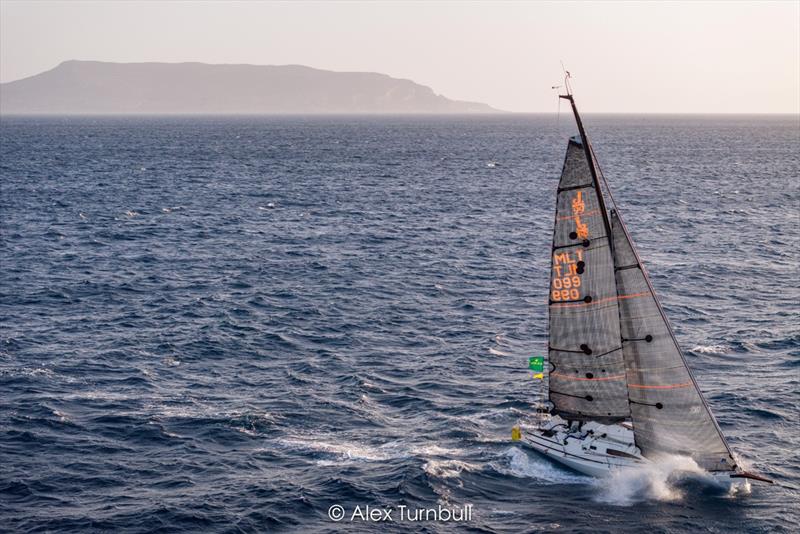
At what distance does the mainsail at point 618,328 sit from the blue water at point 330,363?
252 cm

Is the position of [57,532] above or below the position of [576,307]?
below

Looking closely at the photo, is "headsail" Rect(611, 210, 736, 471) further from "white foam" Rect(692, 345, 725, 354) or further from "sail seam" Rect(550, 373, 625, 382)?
"white foam" Rect(692, 345, 725, 354)

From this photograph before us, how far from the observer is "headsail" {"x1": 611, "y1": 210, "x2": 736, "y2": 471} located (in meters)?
33.8

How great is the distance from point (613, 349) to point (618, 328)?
2.91 feet

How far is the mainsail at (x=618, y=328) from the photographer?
33656mm

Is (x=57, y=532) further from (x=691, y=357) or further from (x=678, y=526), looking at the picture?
(x=691, y=357)

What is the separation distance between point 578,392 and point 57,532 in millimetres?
20492

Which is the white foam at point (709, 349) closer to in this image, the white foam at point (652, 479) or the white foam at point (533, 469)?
the white foam at point (652, 479)

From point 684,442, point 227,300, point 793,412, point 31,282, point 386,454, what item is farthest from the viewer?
point 31,282

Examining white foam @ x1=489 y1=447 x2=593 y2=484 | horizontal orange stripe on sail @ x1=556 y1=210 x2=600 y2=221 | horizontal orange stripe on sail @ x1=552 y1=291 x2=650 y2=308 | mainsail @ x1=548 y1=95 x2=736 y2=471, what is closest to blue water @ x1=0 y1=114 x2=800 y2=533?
white foam @ x1=489 y1=447 x2=593 y2=484

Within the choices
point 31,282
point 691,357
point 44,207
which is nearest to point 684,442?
point 691,357

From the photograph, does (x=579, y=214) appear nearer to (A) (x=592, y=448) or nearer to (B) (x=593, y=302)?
(B) (x=593, y=302)

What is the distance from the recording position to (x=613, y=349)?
3506cm

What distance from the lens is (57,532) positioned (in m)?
31.6
